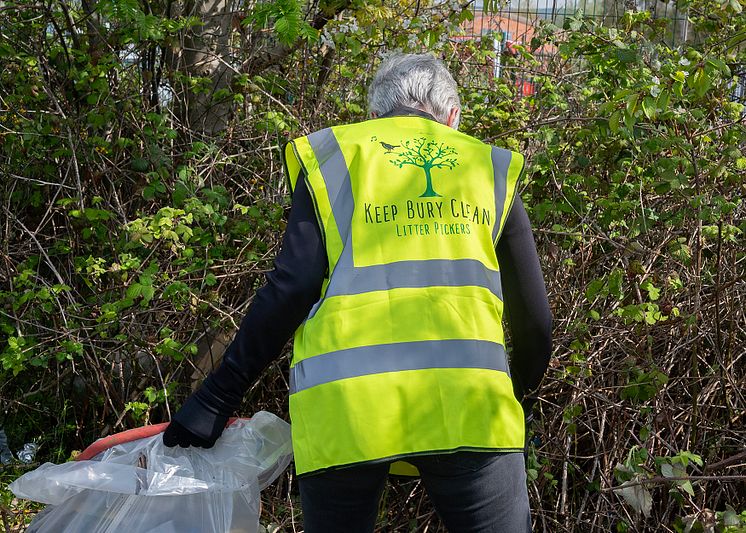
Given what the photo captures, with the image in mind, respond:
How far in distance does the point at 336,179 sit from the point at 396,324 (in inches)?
14.6

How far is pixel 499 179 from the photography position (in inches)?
84.3

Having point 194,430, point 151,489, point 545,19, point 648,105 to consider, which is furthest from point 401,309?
point 545,19

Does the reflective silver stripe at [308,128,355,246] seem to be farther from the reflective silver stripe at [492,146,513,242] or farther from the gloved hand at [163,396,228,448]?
the gloved hand at [163,396,228,448]

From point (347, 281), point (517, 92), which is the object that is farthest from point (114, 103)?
point (347, 281)

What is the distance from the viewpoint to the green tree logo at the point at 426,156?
6.76 feet

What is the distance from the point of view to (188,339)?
3.54 meters

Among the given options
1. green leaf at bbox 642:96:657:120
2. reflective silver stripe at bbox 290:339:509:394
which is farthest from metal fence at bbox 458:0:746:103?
reflective silver stripe at bbox 290:339:509:394

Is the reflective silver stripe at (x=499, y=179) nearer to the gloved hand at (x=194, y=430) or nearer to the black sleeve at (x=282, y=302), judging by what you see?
the black sleeve at (x=282, y=302)

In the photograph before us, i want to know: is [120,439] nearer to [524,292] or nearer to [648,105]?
[524,292]

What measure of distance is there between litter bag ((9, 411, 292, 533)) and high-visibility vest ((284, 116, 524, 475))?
1.53 ft

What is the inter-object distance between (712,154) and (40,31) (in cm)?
293

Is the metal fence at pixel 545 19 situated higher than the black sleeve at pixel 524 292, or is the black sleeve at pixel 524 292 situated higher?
the metal fence at pixel 545 19

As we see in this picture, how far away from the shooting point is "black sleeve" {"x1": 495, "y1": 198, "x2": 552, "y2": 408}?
2.19m

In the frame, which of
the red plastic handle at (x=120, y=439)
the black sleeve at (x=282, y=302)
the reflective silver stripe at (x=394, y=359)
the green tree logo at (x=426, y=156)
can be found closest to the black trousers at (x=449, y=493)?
the reflective silver stripe at (x=394, y=359)
